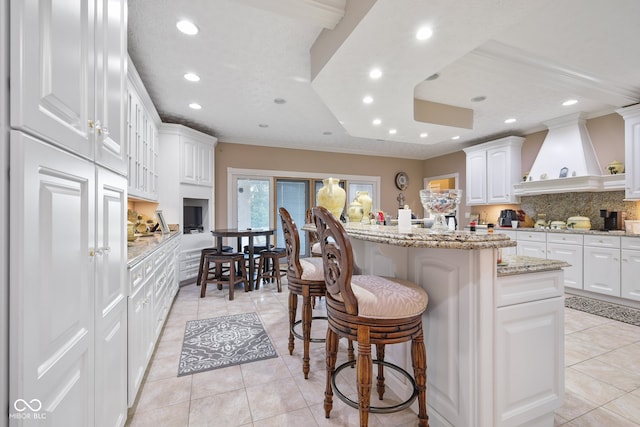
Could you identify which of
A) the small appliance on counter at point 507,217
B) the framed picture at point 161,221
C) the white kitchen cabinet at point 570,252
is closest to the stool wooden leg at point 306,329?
the framed picture at point 161,221

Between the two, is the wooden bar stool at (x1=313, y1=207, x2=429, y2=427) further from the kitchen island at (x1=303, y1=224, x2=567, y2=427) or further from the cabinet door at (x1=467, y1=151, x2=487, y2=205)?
the cabinet door at (x1=467, y1=151, x2=487, y2=205)

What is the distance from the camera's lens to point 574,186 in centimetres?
417

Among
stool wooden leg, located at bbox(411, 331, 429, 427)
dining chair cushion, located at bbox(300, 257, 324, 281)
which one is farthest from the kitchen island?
dining chair cushion, located at bbox(300, 257, 324, 281)

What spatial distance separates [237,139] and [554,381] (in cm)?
546

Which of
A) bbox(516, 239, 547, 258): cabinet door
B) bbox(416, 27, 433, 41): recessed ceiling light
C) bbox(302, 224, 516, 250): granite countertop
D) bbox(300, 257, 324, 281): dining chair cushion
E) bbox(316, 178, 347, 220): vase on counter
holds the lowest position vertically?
bbox(516, 239, 547, 258): cabinet door

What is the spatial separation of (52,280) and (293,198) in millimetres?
5417

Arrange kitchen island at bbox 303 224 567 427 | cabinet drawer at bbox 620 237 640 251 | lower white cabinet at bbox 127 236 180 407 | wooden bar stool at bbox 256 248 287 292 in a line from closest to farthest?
kitchen island at bbox 303 224 567 427 → lower white cabinet at bbox 127 236 180 407 → cabinet drawer at bbox 620 237 640 251 → wooden bar stool at bbox 256 248 287 292

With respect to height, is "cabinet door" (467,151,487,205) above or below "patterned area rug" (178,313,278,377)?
above

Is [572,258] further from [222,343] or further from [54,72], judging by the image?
[54,72]

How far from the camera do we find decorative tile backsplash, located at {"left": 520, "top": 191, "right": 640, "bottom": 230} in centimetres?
396

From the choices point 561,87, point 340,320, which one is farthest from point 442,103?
point 340,320

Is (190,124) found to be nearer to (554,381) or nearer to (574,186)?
(554,381)

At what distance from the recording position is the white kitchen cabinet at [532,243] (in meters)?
4.34

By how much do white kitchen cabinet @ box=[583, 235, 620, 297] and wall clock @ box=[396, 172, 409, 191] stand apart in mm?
3676
